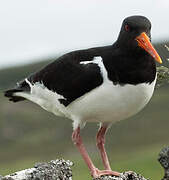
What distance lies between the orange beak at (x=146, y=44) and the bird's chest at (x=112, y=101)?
2.03 ft

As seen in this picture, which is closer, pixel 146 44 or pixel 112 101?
pixel 146 44

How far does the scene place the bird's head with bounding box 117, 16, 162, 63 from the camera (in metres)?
12.5

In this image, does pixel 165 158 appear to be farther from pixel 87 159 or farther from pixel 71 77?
pixel 71 77

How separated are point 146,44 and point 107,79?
0.88 meters

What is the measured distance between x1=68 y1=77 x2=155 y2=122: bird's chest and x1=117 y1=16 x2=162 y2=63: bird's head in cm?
68

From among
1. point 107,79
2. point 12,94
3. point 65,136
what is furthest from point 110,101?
point 65,136

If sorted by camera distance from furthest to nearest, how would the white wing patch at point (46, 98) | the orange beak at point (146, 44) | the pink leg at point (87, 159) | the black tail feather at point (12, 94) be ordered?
the black tail feather at point (12, 94) → the white wing patch at point (46, 98) → the pink leg at point (87, 159) → the orange beak at point (146, 44)

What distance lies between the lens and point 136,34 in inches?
498

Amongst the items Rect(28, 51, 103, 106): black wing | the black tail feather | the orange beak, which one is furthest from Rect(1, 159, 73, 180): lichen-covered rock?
the black tail feather

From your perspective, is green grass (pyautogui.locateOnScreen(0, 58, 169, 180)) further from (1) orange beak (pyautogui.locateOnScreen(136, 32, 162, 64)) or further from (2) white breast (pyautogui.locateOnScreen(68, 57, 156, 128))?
(1) orange beak (pyautogui.locateOnScreen(136, 32, 162, 64))

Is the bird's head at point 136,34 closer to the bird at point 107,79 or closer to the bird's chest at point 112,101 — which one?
the bird at point 107,79

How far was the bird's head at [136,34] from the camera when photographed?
492 inches

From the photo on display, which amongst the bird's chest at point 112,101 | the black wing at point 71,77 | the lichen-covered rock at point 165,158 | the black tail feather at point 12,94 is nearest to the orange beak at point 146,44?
the bird's chest at point 112,101

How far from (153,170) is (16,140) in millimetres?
46919
